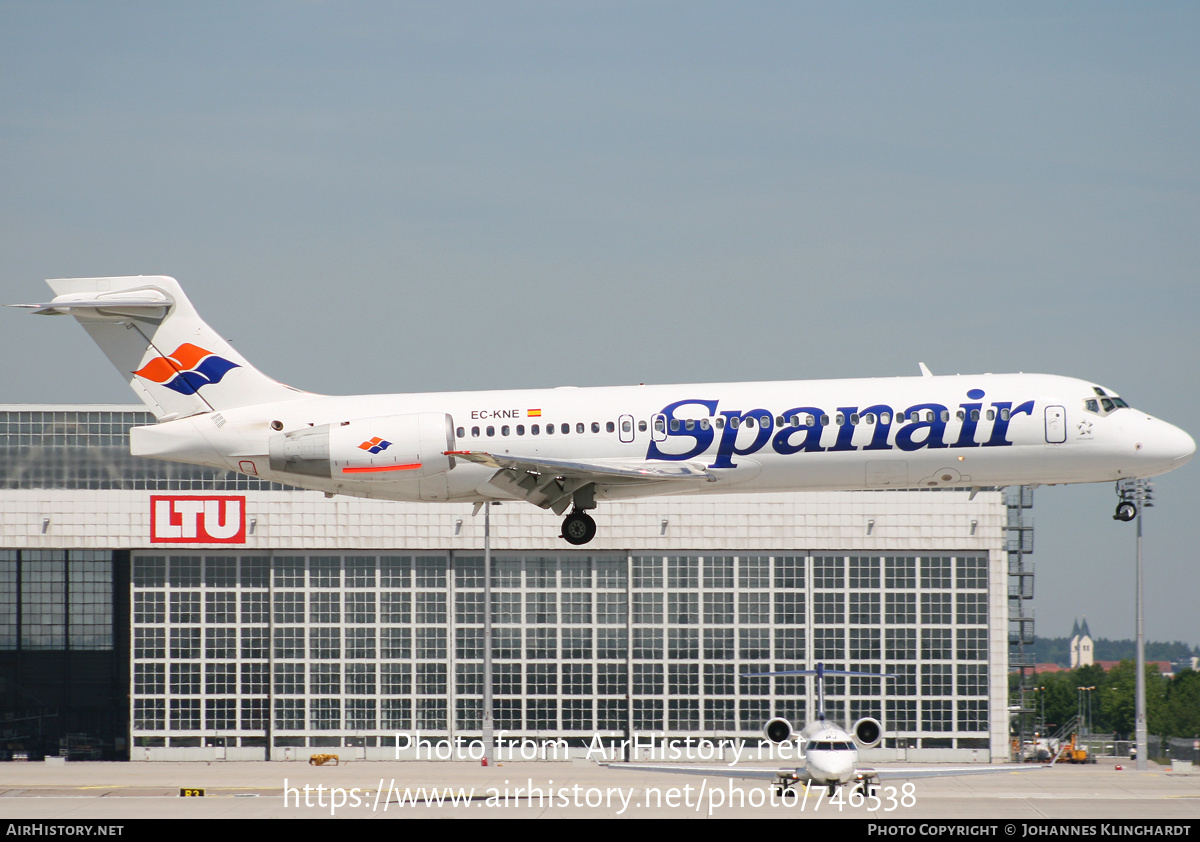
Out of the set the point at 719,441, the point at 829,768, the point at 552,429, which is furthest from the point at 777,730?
the point at 552,429

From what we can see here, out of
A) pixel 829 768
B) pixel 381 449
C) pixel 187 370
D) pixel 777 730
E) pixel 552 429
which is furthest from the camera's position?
pixel 777 730

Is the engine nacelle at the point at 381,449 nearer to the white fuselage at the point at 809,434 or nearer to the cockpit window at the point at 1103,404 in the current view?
the white fuselage at the point at 809,434

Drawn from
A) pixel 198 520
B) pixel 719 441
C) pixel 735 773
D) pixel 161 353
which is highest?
pixel 161 353

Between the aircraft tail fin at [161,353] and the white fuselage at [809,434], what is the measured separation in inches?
93.1

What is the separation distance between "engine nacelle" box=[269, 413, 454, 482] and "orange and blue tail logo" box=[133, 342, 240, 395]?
4.69 meters

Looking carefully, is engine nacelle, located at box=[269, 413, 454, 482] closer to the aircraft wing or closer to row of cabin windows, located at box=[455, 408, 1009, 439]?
the aircraft wing

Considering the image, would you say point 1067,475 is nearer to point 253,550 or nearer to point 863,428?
point 863,428

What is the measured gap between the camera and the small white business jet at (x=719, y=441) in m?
37.8

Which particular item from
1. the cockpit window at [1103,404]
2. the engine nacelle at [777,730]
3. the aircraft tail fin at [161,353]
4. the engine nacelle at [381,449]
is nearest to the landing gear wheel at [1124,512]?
the cockpit window at [1103,404]

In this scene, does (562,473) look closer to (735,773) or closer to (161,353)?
(161,353)

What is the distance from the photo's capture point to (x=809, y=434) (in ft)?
124

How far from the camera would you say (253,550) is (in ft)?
242

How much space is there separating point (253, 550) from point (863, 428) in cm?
4402

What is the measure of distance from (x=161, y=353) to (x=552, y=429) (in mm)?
12069
